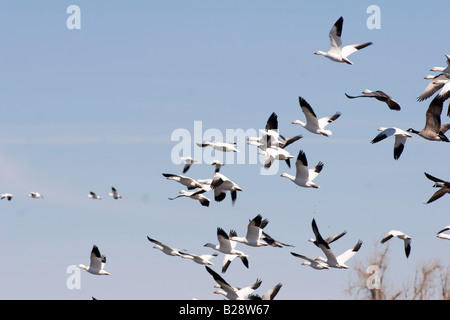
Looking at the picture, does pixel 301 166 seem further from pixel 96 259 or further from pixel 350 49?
pixel 96 259

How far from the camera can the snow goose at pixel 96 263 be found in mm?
29359

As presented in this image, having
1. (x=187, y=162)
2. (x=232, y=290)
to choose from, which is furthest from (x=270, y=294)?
(x=187, y=162)

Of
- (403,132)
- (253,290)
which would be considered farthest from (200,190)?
(403,132)

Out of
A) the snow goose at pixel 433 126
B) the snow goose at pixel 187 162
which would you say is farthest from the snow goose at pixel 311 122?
the snow goose at pixel 187 162

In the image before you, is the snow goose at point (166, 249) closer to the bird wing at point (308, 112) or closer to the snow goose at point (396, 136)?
the bird wing at point (308, 112)

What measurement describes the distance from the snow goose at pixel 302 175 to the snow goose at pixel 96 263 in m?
5.95

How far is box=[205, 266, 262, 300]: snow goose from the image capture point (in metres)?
27.1

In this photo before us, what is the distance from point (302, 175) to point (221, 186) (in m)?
2.39

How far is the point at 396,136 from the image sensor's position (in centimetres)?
2839

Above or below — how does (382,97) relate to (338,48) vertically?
below
